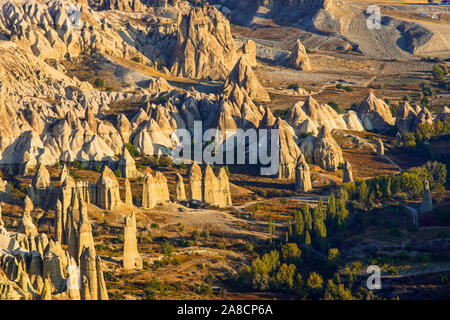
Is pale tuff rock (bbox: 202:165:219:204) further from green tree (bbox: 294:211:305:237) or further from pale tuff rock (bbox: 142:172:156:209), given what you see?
green tree (bbox: 294:211:305:237)

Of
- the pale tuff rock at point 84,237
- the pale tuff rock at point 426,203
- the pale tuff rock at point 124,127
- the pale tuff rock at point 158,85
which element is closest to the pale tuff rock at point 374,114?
the pale tuff rock at point 158,85

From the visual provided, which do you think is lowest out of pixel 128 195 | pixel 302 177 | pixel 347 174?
pixel 128 195

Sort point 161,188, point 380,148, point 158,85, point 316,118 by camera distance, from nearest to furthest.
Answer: point 161,188, point 380,148, point 316,118, point 158,85

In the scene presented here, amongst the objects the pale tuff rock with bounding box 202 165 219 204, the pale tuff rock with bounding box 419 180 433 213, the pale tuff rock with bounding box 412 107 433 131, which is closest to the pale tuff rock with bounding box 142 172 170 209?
the pale tuff rock with bounding box 202 165 219 204

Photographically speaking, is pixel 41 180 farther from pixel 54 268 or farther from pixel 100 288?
pixel 100 288

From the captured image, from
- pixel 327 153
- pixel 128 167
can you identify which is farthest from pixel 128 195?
pixel 327 153

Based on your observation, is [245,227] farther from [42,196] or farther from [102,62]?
[102,62]
